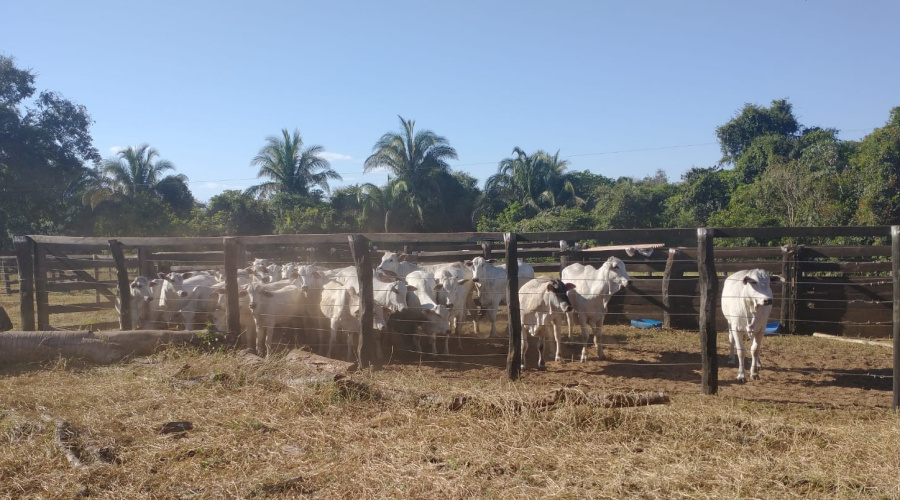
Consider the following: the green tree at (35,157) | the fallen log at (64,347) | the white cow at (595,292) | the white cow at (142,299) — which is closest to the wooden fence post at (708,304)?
the white cow at (595,292)

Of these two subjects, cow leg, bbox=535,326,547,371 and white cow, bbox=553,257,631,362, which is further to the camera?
white cow, bbox=553,257,631,362

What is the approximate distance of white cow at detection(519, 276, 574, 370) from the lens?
34.6 ft

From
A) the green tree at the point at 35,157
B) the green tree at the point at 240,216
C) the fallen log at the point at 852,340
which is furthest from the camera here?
the green tree at the point at 240,216

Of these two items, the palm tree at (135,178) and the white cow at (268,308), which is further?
the palm tree at (135,178)

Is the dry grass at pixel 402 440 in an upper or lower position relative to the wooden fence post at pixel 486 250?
lower

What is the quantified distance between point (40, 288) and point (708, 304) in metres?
11.4

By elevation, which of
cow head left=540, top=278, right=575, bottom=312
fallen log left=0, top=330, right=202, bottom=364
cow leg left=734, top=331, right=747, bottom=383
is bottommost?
cow leg left=734, top=331, right=747, bottom=383

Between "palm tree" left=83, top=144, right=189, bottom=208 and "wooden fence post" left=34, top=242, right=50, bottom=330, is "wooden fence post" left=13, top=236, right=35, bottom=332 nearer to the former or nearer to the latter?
"wooden fence post" left=34, top=242, right=50, bottom=330

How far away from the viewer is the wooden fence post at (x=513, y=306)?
8281 millimetres

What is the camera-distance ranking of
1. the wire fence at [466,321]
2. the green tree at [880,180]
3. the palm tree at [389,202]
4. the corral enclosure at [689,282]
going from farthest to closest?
the palm tree at [389,202] < the green tree at [880,180] < the corral enclosure at [689,282] < the wire fence at [466,321]

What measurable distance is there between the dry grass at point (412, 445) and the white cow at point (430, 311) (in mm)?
4028

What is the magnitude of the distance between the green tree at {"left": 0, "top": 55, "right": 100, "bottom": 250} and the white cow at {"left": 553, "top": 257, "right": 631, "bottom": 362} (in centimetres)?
2845

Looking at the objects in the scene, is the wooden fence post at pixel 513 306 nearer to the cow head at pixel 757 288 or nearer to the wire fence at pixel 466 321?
the wire fence at pixel 466 321

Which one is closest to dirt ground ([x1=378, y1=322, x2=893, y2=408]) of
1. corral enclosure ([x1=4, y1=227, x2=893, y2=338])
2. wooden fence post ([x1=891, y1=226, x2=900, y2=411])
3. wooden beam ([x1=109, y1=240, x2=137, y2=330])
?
wooden fence post ([x1=891, y1=226, x2=900, y2=411])
